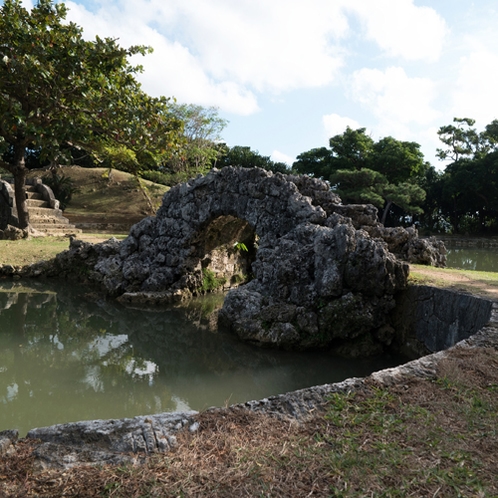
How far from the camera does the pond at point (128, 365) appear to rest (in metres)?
5.13

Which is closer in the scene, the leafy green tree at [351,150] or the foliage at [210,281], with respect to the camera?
the foliage at [210,281]

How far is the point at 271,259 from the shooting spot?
27.4 ft

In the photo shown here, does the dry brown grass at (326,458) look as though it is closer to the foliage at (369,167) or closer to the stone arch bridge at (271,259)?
the stone arch bridge at (271,259)

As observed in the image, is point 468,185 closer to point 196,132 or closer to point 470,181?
point 470,181

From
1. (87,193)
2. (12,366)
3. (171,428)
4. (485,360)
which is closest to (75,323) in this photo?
(12,366)

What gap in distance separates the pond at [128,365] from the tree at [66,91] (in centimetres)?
641

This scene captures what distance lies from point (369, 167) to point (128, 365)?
106 feet

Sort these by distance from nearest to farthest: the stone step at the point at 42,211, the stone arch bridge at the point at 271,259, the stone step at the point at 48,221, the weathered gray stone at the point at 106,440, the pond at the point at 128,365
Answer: the weathered gray stone at the point at 106,440, the pond at the point at 128,365, the stone arch bridge at the point at 271,259, the stone step at the point at 48,221, the stone step at the point at 42,211

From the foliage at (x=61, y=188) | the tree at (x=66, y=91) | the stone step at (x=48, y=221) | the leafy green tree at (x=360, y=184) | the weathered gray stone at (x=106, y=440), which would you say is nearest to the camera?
the weathered gray stone at (x=106, y=440)

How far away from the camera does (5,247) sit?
14008 millimetres

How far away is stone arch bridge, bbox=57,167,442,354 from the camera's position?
7234 mm

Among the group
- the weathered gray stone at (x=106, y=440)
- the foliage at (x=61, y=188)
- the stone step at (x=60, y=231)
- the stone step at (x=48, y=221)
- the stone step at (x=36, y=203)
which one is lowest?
the weathered gray stone at (x=106, y=440)

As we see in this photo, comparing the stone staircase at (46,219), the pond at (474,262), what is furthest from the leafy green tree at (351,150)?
the stone staircase at (46,219)

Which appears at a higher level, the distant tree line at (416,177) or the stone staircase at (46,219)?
the distant tree line at (416,177)
